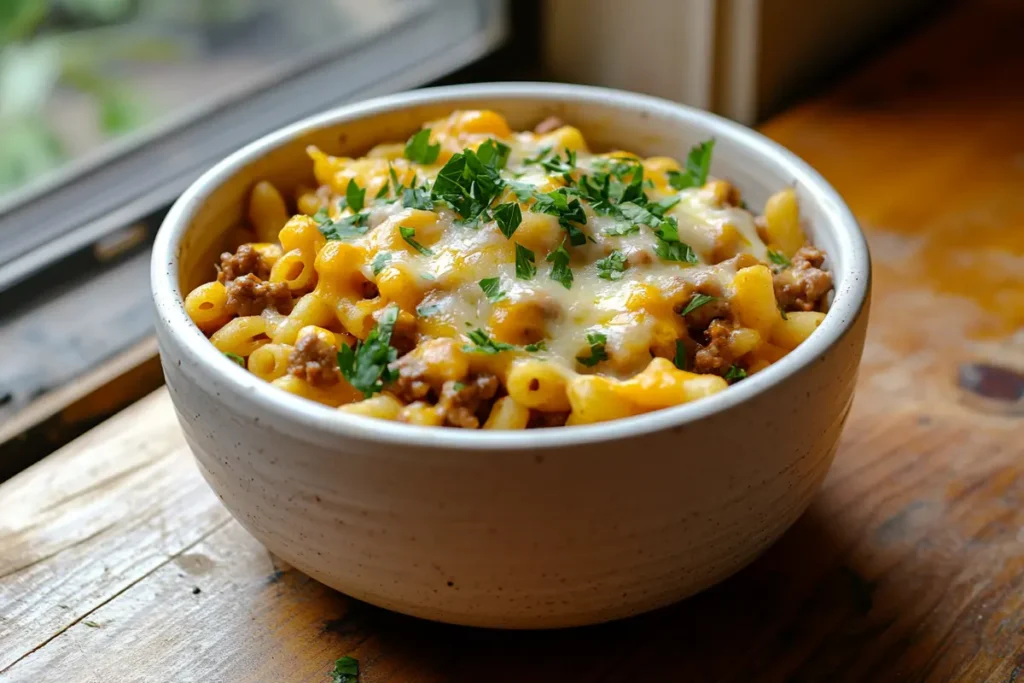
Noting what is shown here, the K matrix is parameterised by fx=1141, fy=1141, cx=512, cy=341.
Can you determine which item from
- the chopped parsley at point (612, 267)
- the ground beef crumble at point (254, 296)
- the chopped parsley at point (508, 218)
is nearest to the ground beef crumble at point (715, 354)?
the chopped parsley at point (612, 267)

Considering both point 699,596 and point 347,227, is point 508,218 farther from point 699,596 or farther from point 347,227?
point 699,596

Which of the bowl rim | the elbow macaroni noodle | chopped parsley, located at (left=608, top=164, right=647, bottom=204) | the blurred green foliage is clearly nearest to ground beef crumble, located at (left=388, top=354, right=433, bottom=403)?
the elbow macaroni noodle

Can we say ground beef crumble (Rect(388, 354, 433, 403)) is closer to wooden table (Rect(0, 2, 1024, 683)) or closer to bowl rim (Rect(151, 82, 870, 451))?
bowl rim (Rect(151, 82, 870, 451))

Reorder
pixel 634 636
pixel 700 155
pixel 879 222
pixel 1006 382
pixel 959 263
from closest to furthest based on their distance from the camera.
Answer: pixel 634 636, pixel 700 155, pixel 1006 382, pixel 959 263, pixel 879 222

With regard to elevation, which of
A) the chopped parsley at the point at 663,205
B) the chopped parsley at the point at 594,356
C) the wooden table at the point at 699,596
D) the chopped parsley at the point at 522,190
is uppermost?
the chopped parsley at the point at 522,190

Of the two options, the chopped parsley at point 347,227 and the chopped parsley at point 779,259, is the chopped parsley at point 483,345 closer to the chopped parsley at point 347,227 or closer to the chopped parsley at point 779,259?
the chopped parsley at point 347,227

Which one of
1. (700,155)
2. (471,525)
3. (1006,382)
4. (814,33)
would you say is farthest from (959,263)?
(471,525)

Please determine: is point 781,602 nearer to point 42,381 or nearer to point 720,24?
point 42,381

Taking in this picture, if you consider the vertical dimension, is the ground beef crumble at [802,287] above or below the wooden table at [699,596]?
above
